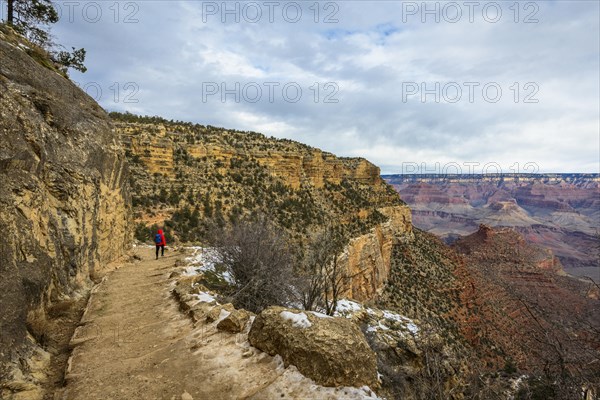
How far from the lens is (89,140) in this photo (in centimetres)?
1107

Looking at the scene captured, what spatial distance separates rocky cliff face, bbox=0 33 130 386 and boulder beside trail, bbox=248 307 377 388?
13.3 ft

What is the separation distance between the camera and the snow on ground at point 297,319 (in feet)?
17.1

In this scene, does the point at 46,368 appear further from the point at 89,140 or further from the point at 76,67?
the point at 76,67

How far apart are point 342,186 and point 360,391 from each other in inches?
1636

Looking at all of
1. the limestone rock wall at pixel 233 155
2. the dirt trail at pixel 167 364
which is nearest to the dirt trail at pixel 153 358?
the dirt trail at pixel 167 364

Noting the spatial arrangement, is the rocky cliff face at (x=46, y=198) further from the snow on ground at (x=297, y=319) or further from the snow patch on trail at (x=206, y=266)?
the snow on ground at (x=297, y=319)

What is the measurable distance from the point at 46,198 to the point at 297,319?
7.53 metres

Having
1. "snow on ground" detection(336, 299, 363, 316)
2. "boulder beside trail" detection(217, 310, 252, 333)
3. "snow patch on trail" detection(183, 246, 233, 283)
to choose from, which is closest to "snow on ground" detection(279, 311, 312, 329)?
"boulder beside trail" detection(217, 310, 252, 333)

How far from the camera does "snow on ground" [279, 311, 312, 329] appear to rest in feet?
17.1

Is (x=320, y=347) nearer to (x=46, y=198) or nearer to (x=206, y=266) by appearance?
(x=46, y=198)

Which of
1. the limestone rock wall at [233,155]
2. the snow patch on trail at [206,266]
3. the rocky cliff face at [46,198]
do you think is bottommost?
the snow patch on trail at [206,266]

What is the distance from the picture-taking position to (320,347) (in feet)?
15.7

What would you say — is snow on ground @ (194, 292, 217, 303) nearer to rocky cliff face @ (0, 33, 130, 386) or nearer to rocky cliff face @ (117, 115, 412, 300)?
rocky cliff face @ (0, 33, 130, 386)

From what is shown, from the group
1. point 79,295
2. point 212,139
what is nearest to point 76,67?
point 212,139
